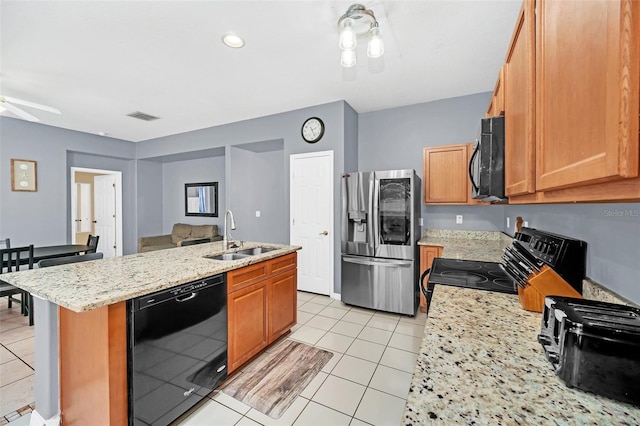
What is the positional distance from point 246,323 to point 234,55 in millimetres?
2495

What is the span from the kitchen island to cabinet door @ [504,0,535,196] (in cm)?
177

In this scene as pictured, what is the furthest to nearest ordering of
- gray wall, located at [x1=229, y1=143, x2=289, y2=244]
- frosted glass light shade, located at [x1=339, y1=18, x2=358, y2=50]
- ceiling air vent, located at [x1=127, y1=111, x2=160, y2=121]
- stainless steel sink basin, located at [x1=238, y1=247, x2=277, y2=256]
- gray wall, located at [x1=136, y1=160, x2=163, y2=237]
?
gray wall, located at [x1=136, y1=160, x2=163, y2=237]
gray wall, located at [x1=229, y1=143, x2=289, y2=244]
ceiling air vent, located at [x1=127, y1=111, x2=160, y2=121]
stainless steel sink basin, located at [x1=238, y1=247, x2=277, y2=256]
frosted glass light shade, located at [x1=339, y1=18, x2=358, y2=50]

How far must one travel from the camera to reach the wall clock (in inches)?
150

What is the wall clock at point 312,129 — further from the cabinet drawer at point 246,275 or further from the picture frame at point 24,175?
the picture frame at point 24,175

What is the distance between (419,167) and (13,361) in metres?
4.81

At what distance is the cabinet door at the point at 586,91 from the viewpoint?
440 millimetres

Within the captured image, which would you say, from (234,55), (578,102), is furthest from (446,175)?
(578,102)

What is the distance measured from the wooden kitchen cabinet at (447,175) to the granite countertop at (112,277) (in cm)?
234

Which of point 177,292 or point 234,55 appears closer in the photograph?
point 177,292

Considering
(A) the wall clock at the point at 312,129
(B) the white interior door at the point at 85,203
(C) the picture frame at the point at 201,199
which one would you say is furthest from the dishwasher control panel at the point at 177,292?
(B) the white interior door at the point at 85,203

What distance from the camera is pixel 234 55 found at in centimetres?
258

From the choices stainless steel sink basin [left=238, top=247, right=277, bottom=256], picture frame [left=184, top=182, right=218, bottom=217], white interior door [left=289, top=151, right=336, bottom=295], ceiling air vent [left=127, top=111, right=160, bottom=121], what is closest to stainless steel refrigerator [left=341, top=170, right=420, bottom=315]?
white interior door [left=289, top=151, right=336, bottom=295]

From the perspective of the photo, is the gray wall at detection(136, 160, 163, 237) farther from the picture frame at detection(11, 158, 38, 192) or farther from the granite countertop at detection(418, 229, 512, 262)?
the granite countertop at detection(418, 229, 512, 262)

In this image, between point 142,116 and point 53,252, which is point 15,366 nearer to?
point 53,252
